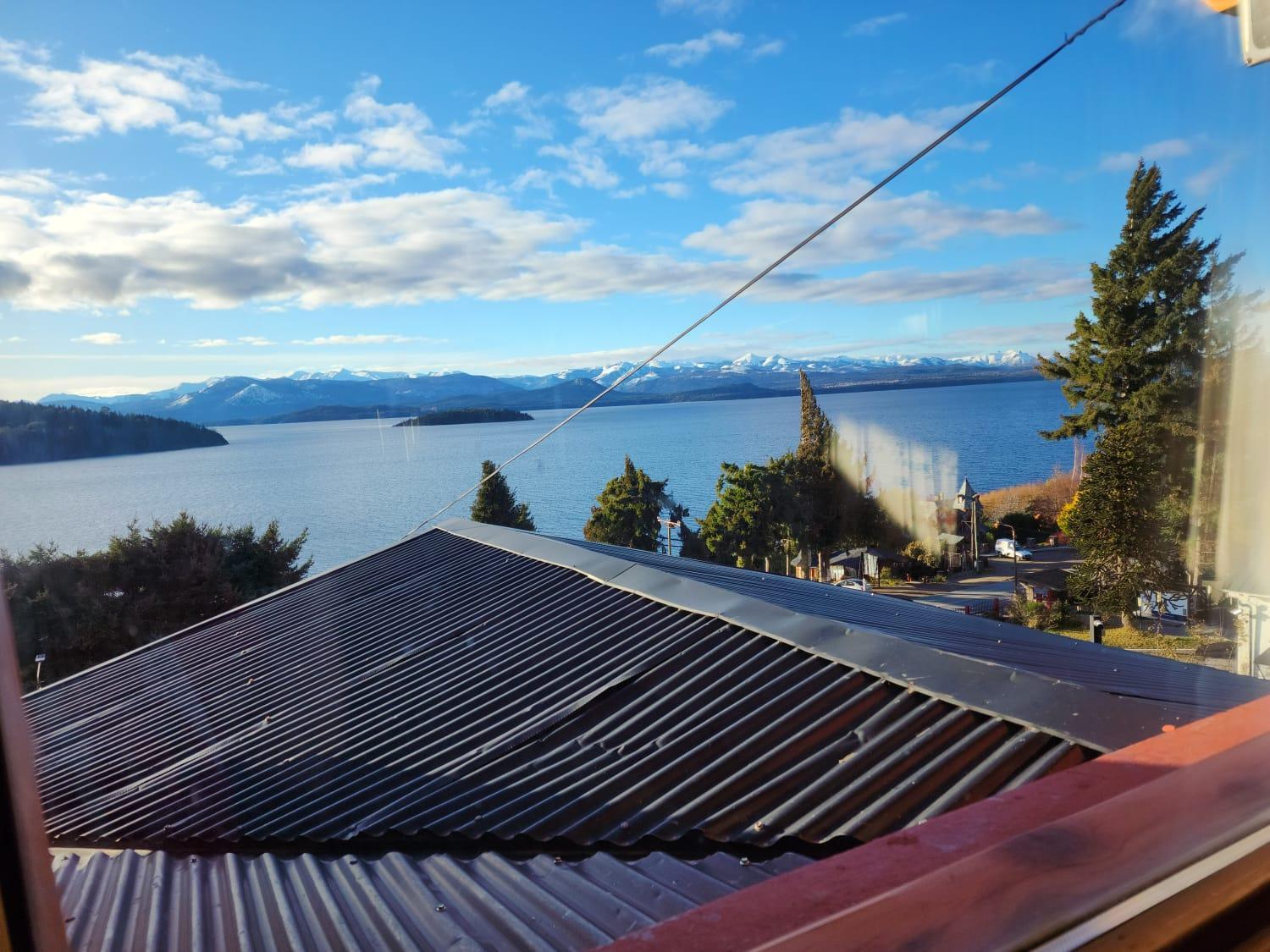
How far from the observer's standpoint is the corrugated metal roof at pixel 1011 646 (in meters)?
2.98

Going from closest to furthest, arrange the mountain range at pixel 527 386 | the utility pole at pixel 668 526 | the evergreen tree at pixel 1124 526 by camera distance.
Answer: the mountain range at pixel 527 386
the evergreen tree at pixel 1124 526
the utility pole at pixel 668 526

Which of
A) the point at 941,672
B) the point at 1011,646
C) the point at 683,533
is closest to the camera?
the point at 941,672

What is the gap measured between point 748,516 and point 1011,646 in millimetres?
19688

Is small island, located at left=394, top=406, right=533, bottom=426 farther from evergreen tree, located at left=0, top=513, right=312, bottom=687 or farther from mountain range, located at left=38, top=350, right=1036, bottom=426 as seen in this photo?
evergreen tree, located at left=0, top=513, right=312, bottom=687

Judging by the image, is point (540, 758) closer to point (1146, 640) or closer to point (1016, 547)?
point (1146, 640)

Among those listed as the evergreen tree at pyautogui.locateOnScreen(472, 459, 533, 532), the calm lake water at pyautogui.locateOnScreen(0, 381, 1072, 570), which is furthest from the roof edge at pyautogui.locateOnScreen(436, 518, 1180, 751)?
the evergreen tree at pyautogui.locateOnScreen(472, 459, 533, 532)

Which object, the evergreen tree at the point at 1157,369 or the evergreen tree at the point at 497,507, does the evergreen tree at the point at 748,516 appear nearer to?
the evergreen tree at the point at 497,507

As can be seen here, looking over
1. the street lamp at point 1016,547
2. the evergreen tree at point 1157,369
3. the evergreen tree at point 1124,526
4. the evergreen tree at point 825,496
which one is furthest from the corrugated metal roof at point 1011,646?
the evergreen tree at point 825,496

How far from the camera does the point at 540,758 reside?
288cm

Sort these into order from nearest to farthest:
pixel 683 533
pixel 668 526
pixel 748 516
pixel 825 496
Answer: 1. pixel 748 516
2. pixel 825 496
3. pixel 668 526
4. pixel 683 533

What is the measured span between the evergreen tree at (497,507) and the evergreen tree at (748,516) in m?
6.20

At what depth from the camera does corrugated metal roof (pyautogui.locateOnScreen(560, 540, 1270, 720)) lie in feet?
→ 9.78

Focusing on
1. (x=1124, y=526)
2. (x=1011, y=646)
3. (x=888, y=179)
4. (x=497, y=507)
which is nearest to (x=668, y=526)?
(x=497, y=507)

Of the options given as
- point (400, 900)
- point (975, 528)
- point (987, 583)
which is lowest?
point (987, 583)
